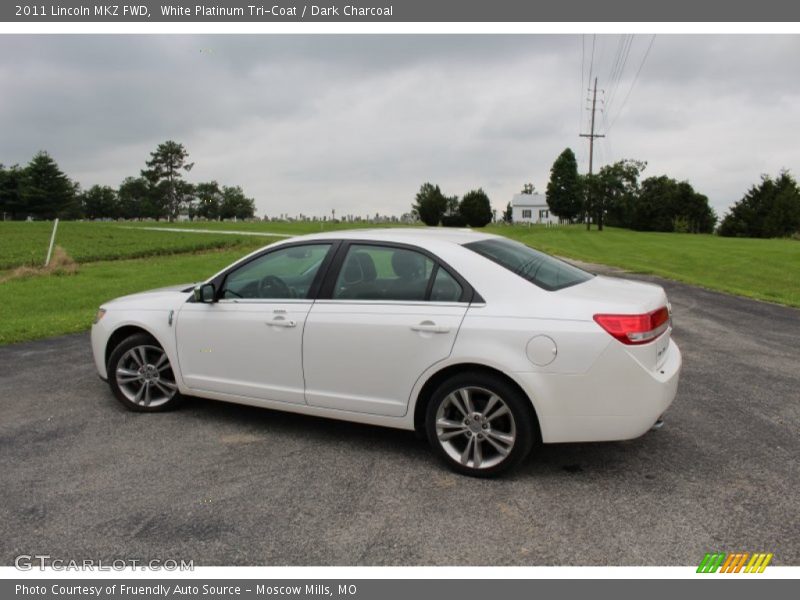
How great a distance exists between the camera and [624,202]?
87.8 meters

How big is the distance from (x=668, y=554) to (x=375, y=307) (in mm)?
2248

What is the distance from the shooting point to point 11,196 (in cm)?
9669

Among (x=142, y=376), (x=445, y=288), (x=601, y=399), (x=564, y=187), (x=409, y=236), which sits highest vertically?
(x=564, y=187)

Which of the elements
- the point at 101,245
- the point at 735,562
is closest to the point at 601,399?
the point at 735,562

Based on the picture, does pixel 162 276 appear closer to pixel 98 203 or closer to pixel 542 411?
pixel 542 411

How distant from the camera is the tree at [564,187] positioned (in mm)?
89312

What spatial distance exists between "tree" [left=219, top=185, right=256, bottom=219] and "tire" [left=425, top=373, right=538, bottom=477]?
13403cm

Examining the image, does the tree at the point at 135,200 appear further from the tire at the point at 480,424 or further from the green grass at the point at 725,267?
the tire at the point at 480,424

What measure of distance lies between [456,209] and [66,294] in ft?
234

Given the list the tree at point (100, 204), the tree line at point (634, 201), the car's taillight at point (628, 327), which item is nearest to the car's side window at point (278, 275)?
the car's taillight at point (628, 327)

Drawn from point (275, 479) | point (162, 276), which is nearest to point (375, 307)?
point (275, 479)

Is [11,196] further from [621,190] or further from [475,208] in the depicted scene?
[621,190]

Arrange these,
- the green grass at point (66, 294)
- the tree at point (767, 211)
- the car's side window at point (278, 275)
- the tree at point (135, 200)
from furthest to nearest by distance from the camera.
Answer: the tree at point (135, 200) < the tree at point (767, 211) < the green grass at point (66, 294) < the car's side window at point (278, 275)

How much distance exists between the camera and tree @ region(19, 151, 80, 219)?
304 feet
